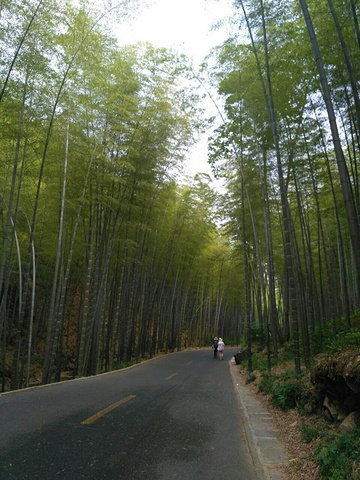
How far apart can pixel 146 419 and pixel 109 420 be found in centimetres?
47

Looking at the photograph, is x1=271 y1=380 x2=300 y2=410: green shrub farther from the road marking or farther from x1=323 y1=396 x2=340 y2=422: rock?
the road marking

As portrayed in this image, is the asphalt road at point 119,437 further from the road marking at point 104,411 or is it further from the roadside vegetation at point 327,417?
the roadside vegetation at point 327,417

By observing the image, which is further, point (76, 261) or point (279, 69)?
point (76, 261)

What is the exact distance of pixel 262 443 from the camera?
11.3ft

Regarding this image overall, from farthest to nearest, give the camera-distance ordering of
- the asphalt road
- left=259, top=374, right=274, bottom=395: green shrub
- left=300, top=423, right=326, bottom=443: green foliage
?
left=259, top=374, right=274, bottom=395: green shrub, left=300, top=423, right=326, bottom=443: green foliage, the asphalt road

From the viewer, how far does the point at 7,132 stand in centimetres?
644

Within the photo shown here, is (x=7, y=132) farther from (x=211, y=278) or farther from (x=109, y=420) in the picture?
(x=211, y=278)

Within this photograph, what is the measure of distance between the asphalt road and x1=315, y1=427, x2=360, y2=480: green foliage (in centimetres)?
59

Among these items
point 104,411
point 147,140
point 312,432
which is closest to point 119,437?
point 104,411

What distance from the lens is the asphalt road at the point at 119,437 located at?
8.41ft

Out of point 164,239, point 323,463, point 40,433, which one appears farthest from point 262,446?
point 164,239

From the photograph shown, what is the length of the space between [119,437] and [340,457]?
6.71 feet

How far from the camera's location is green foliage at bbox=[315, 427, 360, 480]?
229 centimetres

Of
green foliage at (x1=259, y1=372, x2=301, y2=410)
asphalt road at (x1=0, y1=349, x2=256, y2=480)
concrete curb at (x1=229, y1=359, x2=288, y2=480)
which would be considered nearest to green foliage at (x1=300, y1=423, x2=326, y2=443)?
concrete curb at (x1=229, y1=359, x2=288, y2=480)
